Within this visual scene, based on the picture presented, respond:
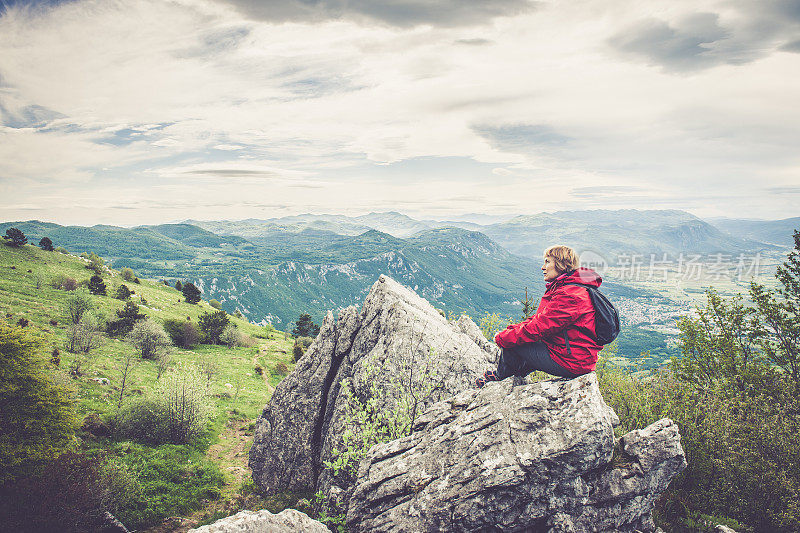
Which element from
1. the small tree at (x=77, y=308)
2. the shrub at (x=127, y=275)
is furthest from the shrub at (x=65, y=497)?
the shrub at (x=127, y=275)

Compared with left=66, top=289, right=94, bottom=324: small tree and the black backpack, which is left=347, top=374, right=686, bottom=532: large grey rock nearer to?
the black backpack

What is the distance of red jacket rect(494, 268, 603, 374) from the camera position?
9.88m

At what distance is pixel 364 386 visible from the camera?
1806 cm

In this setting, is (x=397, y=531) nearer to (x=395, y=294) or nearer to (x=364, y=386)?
(x=364, y=386)

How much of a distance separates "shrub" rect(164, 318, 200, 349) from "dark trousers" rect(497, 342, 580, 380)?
204 feet

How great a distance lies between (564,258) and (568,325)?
214cm

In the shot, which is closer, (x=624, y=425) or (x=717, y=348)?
(x=624, y=425)

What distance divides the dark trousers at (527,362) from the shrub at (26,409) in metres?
24.4

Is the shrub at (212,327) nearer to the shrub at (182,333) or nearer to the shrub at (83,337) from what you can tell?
the shrub at (182,333)

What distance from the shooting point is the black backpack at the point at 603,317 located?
9922 millimetres

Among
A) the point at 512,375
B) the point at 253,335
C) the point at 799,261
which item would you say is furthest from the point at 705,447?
the point at 253,335

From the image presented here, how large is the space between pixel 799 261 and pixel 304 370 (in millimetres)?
43031

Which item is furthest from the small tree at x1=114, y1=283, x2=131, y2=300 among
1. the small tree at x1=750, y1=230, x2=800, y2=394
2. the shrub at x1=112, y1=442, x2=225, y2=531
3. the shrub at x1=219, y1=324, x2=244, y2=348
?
the small tree at x1=750, y1=230, x2=800, y2=394

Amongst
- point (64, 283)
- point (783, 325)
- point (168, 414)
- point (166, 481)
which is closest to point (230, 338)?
point (64, 283)
